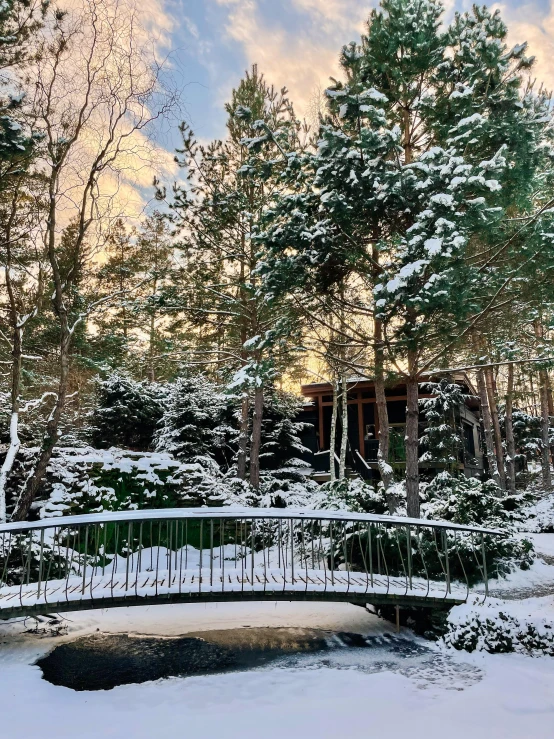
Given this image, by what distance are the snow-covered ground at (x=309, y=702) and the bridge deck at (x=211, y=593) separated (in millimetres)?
656

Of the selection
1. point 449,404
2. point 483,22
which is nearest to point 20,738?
point 483,22

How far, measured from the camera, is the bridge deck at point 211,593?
235 inches

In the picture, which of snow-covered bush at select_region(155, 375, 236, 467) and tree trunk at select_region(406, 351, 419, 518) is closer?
tree trunk at select_region(406, 351, 419, 518)

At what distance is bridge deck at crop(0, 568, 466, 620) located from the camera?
19.6 feet

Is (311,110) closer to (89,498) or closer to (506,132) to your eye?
→ (506,132)

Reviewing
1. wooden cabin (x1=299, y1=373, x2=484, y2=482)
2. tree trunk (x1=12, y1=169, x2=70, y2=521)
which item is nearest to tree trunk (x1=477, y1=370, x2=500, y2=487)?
wooden cabin (x1=299, y1=373, x2=484, y2=482)

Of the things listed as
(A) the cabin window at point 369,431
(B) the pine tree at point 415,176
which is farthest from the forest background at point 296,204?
(A) the cabin window at point 369,431

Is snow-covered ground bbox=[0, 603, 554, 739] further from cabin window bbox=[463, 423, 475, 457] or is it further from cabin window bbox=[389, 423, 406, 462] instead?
cabin window bbox=[463, 423, 475, 457]

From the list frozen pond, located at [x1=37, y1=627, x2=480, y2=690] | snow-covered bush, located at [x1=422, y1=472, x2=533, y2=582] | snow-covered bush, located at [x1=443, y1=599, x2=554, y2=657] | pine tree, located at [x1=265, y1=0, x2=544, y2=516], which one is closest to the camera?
frozen pond, located at [x1=37, y1=627, x2=480, y2=690]

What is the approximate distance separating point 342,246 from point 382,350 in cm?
208

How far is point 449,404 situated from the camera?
18469 mm

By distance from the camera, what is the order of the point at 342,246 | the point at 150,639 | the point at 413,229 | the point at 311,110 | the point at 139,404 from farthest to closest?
1. the point at 139,404
2. the point at 311,110
3. the point at 342,246
4. the point at 413,229
5. the point at 150,639

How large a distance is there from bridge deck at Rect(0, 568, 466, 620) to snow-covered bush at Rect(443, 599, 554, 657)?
1.07ft

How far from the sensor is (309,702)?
4.69m
